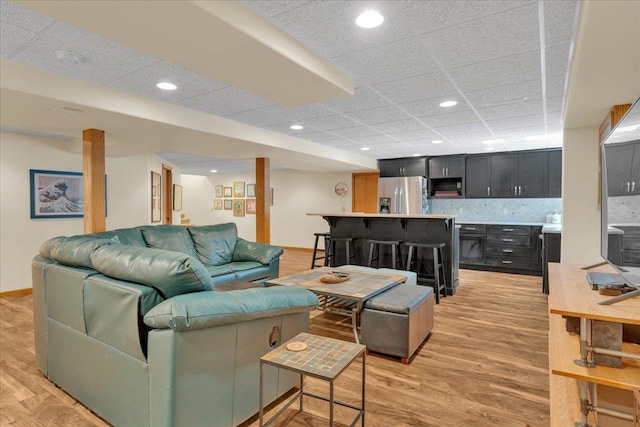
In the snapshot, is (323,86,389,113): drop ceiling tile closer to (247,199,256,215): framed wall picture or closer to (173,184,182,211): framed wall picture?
(173,184,182,211): framed wall picture

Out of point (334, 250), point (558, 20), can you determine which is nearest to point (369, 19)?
point (558, 20)

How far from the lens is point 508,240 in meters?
6.44

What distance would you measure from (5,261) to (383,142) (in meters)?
6.08

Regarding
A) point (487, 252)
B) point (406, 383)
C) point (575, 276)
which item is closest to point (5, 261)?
point (406, 383)

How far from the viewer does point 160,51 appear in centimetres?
221

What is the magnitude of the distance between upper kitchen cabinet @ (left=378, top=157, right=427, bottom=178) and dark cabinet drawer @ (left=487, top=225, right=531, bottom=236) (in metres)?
1.84

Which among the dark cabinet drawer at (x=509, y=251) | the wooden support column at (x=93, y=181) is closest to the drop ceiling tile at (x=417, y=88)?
the wooden support column at (x=93, y=181)

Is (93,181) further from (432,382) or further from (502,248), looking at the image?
(502,248)

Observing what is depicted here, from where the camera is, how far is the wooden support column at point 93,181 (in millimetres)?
3998

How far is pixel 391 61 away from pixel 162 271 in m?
2.24

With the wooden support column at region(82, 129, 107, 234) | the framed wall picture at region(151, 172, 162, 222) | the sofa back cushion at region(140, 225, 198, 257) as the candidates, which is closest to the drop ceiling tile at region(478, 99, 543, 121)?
the sofa back cushion at region(140, 225, 198, 257)

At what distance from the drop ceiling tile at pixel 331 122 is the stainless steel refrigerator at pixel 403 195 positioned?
9.99 ft

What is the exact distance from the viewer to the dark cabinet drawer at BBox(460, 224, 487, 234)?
6.70 meters

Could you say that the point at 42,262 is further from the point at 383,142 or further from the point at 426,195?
the point at 426,195
